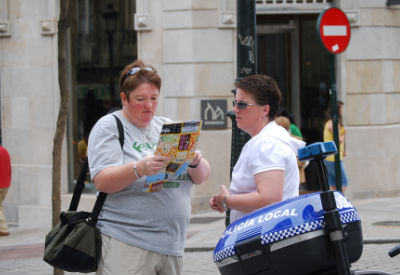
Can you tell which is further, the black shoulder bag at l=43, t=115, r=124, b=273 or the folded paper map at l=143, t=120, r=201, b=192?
the black shoulder bag at l=43, t=115, r=124, b=273

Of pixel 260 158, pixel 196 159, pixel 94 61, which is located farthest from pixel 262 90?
pixel 94 61

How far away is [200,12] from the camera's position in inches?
512

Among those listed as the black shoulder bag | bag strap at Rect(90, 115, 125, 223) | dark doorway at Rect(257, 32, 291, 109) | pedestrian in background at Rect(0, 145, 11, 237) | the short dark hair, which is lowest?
pedestrian in background at Rect(0, 145, 11, 237)

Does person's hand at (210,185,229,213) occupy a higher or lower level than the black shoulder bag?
higher

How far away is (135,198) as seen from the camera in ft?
12.5

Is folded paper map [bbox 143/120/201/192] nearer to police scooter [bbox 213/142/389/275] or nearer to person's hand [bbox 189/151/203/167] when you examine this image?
person's hand [bbox 189/151/203/167]

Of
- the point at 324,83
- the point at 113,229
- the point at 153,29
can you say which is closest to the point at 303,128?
the point at 324,83

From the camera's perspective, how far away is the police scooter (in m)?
3.07

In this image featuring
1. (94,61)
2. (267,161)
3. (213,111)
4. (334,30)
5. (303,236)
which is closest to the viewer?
(303,236)

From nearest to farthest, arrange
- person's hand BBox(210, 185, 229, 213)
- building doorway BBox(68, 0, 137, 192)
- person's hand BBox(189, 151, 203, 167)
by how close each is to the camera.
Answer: person's hand BBox(210, 185, 229, 213)
person's hand BBox(189, 151, 203, 167)
building doorway BBox(68, 0, 137, 192)

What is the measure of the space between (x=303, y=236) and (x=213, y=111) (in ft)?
32.8

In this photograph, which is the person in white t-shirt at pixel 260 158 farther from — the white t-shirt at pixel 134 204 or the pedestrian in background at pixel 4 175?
the pedestrian in background at pixel 4 175

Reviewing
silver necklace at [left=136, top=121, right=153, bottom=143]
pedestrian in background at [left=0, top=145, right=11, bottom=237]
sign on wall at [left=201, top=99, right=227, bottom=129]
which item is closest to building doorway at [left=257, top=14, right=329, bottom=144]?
sign on wall at [left=201, top=99, right=227, bottom=129]

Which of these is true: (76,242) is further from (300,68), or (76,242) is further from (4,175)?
(300,68)
